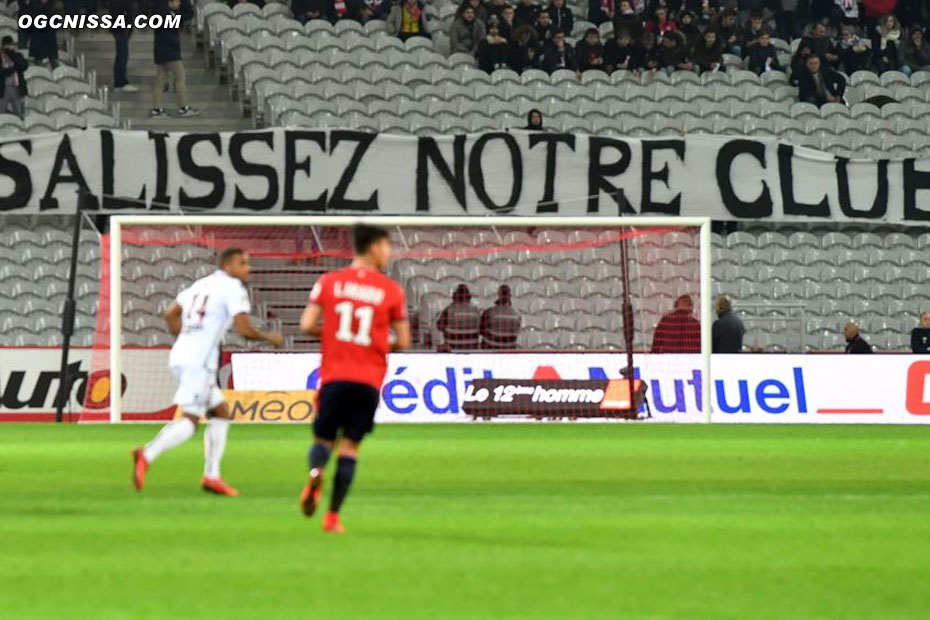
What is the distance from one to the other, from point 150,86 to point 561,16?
21.7 ft

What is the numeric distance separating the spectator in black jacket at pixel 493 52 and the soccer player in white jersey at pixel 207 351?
17.7 m

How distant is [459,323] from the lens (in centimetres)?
2592

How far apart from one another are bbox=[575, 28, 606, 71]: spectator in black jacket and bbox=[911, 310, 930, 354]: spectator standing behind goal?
7330 mm

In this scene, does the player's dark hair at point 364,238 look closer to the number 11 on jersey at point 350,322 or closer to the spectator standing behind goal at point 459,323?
the number 11 on jersey at point 350,322

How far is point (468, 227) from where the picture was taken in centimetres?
2738

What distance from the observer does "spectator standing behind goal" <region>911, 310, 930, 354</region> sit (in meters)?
27.2

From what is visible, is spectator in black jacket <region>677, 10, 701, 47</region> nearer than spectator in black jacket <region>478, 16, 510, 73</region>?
No

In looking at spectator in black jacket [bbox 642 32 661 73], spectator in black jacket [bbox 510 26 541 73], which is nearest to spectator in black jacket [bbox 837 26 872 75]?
spectator in black jacket [bbox 642 32 661 73]

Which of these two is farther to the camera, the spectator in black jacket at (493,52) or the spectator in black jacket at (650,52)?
the spectator in black jacket at (650,52)

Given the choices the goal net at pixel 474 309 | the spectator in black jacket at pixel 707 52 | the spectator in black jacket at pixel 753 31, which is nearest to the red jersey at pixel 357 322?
the goal net at pixel 474 309

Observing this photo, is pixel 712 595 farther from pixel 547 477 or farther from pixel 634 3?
pixel 634 3

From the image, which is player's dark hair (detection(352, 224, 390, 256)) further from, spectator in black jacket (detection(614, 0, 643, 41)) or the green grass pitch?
spectator in black jacket (detection(614, 0, 643, 41))

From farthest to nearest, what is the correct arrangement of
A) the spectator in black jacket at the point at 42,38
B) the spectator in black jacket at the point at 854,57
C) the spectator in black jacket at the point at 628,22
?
the spectator in black jacket at the point at 854,57, the spectator in black jacket at the point at 628,22, the spectator in black jacket at the point at 42,38

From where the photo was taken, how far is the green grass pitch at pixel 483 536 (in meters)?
8.16
